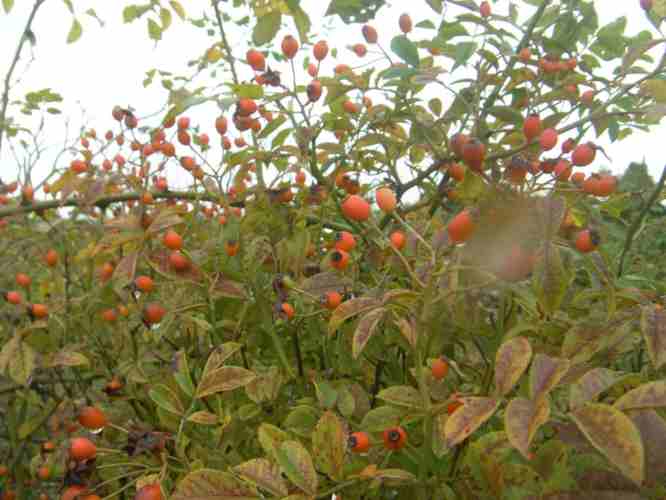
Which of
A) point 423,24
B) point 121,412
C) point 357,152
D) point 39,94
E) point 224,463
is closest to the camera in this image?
point 224,463

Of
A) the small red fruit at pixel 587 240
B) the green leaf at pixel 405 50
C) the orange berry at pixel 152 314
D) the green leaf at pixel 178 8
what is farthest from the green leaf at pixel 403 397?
the green leaf at pixel 178 8

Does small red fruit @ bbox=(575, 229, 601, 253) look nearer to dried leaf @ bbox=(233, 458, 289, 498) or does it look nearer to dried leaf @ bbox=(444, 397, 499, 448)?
dried leaf @ bbox=(444, 397, 499, 448)

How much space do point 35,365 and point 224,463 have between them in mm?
439

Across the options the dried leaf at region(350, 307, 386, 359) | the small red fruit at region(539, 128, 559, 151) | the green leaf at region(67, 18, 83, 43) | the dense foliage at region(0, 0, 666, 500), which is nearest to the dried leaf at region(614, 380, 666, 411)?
the dense foliage at region(0, 0, 666, 500)

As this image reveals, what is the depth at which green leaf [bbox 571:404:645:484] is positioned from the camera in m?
0.52

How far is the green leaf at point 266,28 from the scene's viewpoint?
1.25m

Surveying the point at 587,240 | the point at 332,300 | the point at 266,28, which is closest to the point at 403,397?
the point at 332,300

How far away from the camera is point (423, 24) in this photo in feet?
4.80

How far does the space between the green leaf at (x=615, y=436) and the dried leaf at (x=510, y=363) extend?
64mm

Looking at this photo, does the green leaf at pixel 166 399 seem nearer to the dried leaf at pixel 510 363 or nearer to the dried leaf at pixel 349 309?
the dried leaf at pixel 349 309

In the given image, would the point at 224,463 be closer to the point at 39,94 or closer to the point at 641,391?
the point at 641,391

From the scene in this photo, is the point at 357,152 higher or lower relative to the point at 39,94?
lower

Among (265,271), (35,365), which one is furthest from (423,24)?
(35,365)

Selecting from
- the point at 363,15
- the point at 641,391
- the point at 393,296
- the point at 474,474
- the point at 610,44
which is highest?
the point at 363,15
